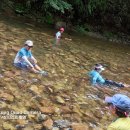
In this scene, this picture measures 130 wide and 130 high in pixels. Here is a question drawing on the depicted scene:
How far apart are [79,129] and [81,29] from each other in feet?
50.1

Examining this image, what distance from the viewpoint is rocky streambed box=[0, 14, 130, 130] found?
643 cm

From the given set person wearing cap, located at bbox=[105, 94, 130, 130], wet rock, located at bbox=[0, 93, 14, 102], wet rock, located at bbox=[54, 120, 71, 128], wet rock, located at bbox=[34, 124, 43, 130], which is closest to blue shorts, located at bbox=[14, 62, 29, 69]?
wet rock, located at bbox=[0, 93, 14, 102]

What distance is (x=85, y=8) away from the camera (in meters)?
21.3

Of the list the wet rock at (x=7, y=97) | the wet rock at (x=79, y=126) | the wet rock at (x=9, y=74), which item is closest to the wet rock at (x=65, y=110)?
the wet rock at (x=79, y=126)

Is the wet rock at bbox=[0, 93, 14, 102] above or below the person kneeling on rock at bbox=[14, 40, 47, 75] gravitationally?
below

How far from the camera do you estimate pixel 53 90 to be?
821 cm

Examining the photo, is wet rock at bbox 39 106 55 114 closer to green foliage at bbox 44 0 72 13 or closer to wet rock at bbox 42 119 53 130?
wet rock at bbox 42 119 53 130

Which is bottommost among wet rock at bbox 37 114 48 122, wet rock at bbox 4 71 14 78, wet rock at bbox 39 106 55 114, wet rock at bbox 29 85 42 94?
wet rock at bbox 37 114 48 122

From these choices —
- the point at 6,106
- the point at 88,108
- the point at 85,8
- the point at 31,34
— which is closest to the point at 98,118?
the point at 88,108

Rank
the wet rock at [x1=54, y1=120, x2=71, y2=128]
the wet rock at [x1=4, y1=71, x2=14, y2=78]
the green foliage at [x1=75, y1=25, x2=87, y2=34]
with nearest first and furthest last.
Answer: the wet rock at [x1=54, y1=120, x2=71, y2=128] < the wet rock at [x1=4, y1=71, x2=14, y2=78] < the green foliage at [x1=75, y1=25, x2=87, y2=34]

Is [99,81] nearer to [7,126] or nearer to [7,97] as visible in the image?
[7,97]

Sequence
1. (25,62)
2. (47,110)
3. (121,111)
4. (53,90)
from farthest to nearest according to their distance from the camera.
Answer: (25,62) → (53,90) → (47,110) → (121,111)

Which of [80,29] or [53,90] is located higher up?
[80,29]

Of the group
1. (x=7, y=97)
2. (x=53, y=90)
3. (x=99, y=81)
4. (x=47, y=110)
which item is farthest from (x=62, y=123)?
(x=99, y=81)
